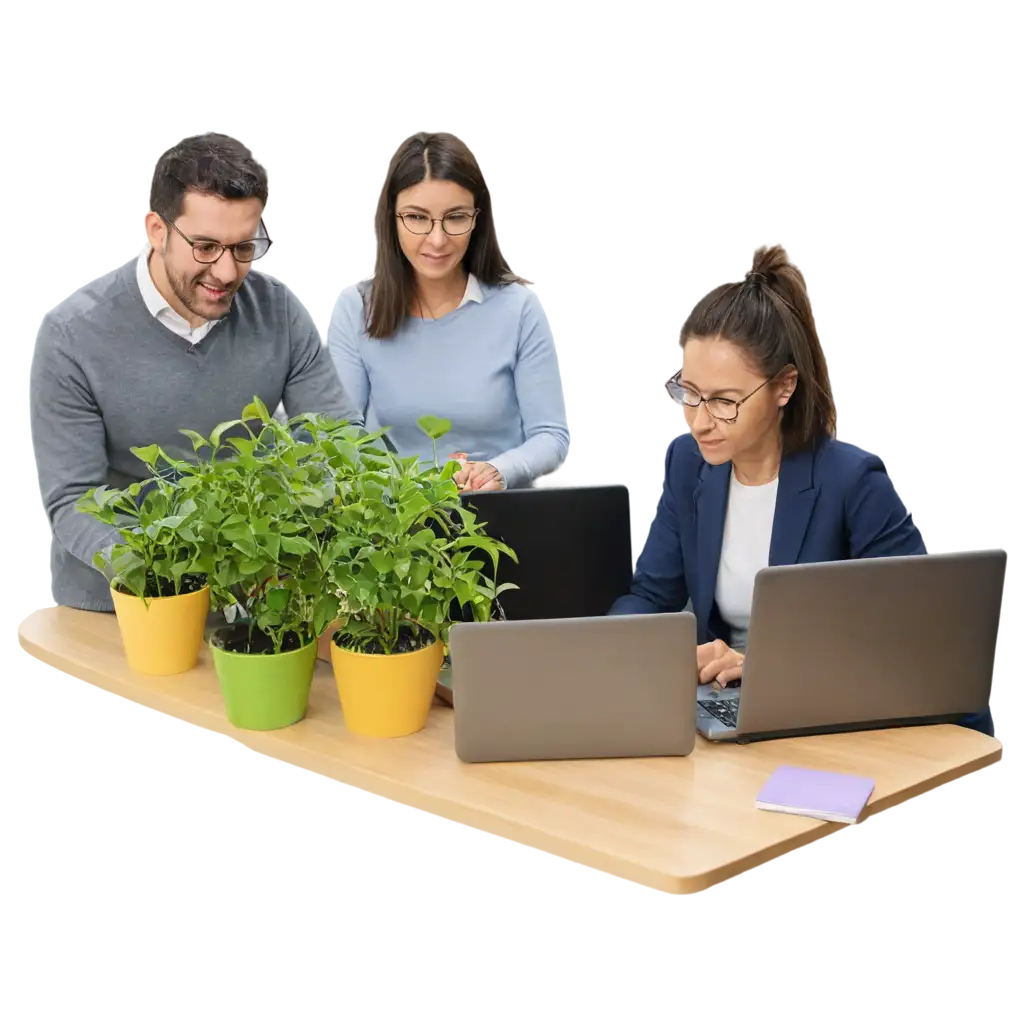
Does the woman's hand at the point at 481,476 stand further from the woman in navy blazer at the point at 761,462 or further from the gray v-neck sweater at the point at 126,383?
the woman in navy blazer at the point at 761,462

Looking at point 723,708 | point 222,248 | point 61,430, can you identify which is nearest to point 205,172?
point 222,248

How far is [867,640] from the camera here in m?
1.73

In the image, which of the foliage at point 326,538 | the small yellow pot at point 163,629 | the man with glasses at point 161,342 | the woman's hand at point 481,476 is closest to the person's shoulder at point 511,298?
the woman's hand at point 481,476

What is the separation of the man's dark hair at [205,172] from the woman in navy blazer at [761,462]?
2.92ft

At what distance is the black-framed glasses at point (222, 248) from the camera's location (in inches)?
91.1

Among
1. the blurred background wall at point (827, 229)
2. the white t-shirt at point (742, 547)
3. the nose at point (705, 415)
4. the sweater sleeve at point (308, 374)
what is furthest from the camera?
the blurred background wall at point (827, 229)

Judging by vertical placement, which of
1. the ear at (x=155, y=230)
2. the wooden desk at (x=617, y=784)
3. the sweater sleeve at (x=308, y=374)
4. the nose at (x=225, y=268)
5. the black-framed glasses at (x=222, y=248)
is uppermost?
the ear at (x=155, y=230)

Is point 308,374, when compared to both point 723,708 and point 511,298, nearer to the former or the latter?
point 511,298

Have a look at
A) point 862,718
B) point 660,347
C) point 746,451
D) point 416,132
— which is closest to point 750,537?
point 746,451

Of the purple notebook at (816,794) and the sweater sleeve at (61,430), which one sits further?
the sweater sleeve at (61,430)

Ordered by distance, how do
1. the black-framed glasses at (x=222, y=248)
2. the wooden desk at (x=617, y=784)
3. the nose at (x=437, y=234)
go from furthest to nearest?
the nose at (x=437, y=234), the black-framed glasses at (x=222, y=248), the wooden desk at (x=617, y=784)

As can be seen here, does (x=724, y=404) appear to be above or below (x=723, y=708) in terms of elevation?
above

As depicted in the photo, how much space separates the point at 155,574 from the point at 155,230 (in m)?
0.81

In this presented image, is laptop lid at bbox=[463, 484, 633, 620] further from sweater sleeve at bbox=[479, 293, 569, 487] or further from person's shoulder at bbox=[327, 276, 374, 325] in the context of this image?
person's shoulder at bbox=[327, 276, 374, 325]
